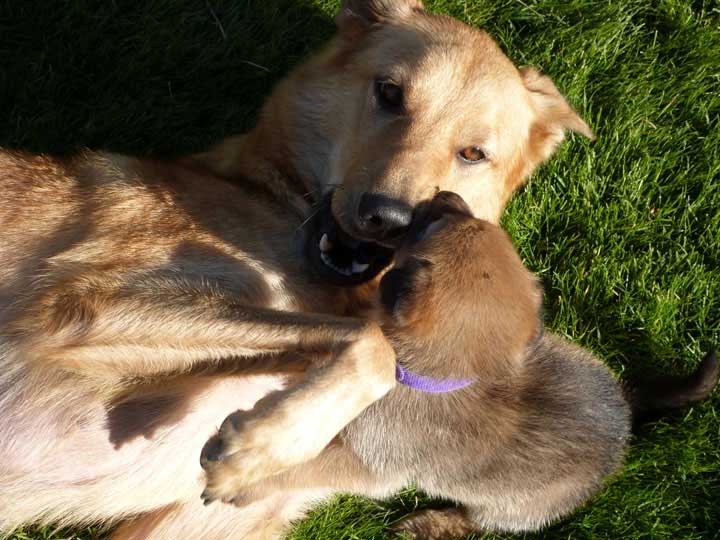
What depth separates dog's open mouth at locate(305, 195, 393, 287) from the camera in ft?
10.1

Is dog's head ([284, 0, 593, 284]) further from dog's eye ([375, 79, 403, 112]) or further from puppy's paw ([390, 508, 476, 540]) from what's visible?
puppy's paw ([390, 508, 476, 540])

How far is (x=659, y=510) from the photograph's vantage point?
412 cm

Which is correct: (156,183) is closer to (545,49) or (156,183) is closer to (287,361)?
(287,361)

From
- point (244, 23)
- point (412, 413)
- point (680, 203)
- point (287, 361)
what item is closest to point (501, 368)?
point (412, 413)

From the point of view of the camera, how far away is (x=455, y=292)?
9.45ft

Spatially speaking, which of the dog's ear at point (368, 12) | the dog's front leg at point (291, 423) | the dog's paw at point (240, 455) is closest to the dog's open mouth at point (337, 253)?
the dog's front leg at point (291, 423)

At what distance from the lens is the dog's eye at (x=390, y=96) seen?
3297mm

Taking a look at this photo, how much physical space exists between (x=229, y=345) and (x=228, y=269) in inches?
15.8

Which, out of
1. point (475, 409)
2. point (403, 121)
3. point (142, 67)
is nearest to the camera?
point (403, 121)

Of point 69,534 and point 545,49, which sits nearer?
point 69,534

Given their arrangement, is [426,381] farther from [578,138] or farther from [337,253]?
[578,138]

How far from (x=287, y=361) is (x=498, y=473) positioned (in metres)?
1.25

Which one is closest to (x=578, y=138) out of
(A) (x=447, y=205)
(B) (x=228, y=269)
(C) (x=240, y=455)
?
(A) (x=447, y=205)

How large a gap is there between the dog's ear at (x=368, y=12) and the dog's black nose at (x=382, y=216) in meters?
1.19
